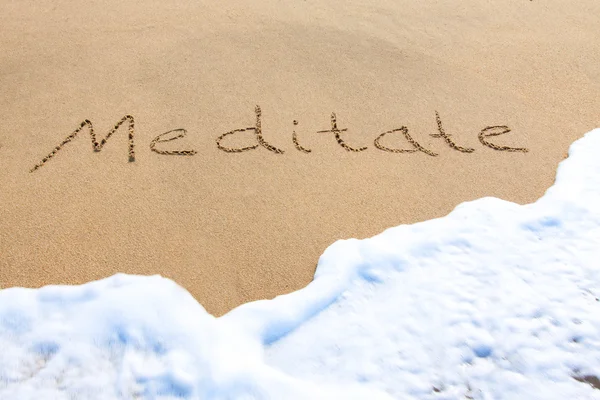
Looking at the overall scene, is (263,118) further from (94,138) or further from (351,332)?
(351,332)

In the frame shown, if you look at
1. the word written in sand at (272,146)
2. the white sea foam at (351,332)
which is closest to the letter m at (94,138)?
the word written in sand at (272,146)

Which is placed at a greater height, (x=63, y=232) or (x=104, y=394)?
(x=63, y=232)

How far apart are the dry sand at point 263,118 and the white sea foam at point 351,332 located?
0.10 m

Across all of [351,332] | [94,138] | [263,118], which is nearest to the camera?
[351,332]

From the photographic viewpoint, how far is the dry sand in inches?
78.0

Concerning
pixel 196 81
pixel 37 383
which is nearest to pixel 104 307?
pixel 37 383

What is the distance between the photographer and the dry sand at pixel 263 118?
1.98 metres

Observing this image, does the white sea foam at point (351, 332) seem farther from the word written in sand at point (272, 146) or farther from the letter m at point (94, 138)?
the letter m at point (94, 138)

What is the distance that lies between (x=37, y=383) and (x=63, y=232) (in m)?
0.63

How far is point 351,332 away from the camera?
1.77 metres

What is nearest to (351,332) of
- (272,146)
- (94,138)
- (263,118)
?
(272,146)

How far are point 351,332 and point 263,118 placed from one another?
4.15ft

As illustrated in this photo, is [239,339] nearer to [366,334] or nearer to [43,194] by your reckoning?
[366,334]

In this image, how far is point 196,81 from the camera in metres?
2.81
